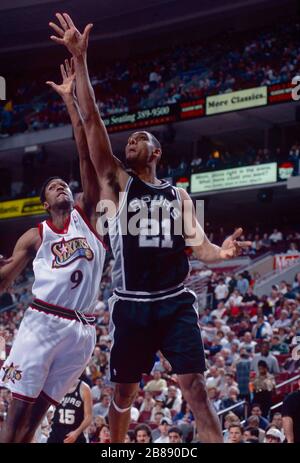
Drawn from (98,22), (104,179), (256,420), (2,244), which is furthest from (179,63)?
(104,179)

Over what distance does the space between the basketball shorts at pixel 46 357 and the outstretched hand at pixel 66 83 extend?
158 cm

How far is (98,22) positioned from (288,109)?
895 cm

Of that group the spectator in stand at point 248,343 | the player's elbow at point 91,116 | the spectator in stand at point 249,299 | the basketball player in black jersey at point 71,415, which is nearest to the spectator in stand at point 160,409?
the spectator in stand at point 248,343

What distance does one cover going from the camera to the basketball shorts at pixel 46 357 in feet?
14.8

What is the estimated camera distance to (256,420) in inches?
380

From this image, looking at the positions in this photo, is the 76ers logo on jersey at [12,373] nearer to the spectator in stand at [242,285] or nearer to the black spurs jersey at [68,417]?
the black spurs jersey at [68,417]

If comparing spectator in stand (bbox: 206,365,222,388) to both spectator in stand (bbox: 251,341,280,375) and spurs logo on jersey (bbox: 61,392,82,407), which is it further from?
spurs logo on jersey (bbox: 61,392,82,407)

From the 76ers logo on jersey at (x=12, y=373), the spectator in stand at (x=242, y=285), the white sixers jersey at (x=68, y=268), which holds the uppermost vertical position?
the spectator in stand at (x=242, y=285)

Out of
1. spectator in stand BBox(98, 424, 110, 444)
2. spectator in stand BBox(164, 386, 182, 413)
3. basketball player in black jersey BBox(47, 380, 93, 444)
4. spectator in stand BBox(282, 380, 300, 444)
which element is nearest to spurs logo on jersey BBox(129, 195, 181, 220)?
spectator in stand BBox(282, 380, 300, 444)

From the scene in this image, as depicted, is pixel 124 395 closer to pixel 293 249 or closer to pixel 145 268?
pixel 145 268

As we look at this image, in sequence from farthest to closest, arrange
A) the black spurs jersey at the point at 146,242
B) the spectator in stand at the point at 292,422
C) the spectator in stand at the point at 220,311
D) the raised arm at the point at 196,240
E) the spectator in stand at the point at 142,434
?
the spectator in stand at the point at 220,311
the spectator in stand at the point at 142,434
the spectator in stand at the point at 292,422
the raised arm at the point at 196,240
the black spurs jersey at the point at 146,242

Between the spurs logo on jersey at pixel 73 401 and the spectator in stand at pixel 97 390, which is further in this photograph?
the spectator in stand at pixel 97 390
